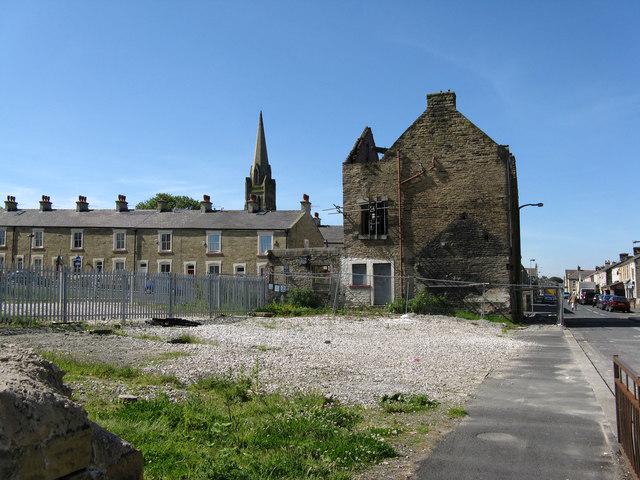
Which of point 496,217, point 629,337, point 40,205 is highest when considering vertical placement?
point 40,205

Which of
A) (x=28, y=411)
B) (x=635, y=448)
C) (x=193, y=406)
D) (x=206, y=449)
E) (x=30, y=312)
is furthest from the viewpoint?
(x=30, y=312)

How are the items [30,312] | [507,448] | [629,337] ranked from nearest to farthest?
[507,448]
[30,312]
[629,337]

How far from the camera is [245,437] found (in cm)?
561

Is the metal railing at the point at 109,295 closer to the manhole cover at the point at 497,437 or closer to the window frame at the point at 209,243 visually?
the manhole cover at the point at 497,437

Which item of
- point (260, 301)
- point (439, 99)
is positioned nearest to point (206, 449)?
point (260, 301)

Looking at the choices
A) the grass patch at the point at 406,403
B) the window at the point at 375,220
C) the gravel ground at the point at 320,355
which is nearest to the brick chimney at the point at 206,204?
the window at the point at 375,220

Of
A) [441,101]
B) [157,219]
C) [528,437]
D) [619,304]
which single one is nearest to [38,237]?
[157,219]

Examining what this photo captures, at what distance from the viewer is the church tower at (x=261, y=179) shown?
8158cm

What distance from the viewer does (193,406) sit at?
6512mm

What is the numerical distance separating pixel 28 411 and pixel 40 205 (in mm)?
58756

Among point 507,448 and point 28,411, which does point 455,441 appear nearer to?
point 507,448

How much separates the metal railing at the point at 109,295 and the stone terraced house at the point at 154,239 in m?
24.8

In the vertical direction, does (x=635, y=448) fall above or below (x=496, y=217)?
below

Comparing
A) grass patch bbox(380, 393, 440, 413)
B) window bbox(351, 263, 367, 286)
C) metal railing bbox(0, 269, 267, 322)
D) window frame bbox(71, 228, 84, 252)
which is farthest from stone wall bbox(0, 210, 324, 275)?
grass patch bbox(380, 393, 440, 413)
